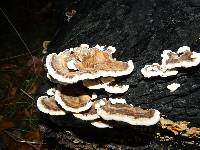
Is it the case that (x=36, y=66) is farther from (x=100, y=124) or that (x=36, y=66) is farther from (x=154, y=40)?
(x=154, y=40)

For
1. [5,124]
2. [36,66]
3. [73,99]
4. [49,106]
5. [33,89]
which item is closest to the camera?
[73,99]

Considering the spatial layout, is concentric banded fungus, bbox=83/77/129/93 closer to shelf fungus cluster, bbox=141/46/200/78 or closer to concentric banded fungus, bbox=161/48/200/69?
shelf fungus cluster, bbox=141/46/200/78

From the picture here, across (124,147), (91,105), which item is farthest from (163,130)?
(91,105)

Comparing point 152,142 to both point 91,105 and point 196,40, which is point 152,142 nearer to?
point 91,105

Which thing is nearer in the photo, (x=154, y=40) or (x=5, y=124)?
(x=154, y=40)

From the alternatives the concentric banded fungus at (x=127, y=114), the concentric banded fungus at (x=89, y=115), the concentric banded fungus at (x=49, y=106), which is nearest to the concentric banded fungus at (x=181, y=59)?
the concentric banded fungus at (x=127, y=114)

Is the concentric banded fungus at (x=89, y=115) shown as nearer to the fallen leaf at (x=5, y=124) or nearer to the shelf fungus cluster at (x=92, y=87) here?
the shelf fungus cluster at (x=92, y=87)

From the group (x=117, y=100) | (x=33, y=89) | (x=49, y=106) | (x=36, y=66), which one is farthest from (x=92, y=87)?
(x=36, y=66)

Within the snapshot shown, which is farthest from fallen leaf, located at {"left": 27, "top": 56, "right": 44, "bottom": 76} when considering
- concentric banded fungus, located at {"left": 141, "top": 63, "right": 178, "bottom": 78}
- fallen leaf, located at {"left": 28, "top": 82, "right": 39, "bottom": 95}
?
concentric banded fungus, located at {"left": 141, "top": 63, "right": 178, "bottom": 78}
